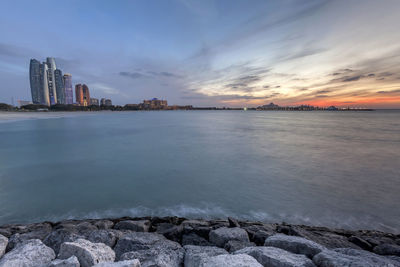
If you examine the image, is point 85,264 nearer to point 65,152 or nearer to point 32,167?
point 32,167

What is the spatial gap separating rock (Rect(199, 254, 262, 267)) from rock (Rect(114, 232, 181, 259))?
2.54ft

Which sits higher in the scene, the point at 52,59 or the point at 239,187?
the point at 52,59

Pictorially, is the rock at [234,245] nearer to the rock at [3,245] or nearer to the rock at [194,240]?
the rock at [194,240]

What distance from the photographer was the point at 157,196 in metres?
5.31

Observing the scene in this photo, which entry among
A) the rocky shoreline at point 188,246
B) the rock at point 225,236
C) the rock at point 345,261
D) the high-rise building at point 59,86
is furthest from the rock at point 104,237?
the high-rise building at point 59,86

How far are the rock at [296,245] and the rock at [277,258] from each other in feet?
0.84

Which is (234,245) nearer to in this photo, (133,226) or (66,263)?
(133,226)

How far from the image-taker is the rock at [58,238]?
2811 mm

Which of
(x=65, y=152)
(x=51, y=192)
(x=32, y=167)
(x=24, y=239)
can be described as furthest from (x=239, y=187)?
(x=65, y=152)

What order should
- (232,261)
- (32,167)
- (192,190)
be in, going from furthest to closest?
(32,167), (192,190), (232,261)

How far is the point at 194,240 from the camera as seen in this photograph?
3.09 meters

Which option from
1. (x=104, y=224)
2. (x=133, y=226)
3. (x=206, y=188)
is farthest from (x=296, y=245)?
(x=206, y=188)

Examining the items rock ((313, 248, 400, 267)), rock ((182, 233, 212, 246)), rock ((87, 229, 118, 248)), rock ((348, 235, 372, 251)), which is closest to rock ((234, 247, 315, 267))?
rock ((313, 248, 400, 267))

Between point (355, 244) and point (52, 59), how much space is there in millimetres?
213765
